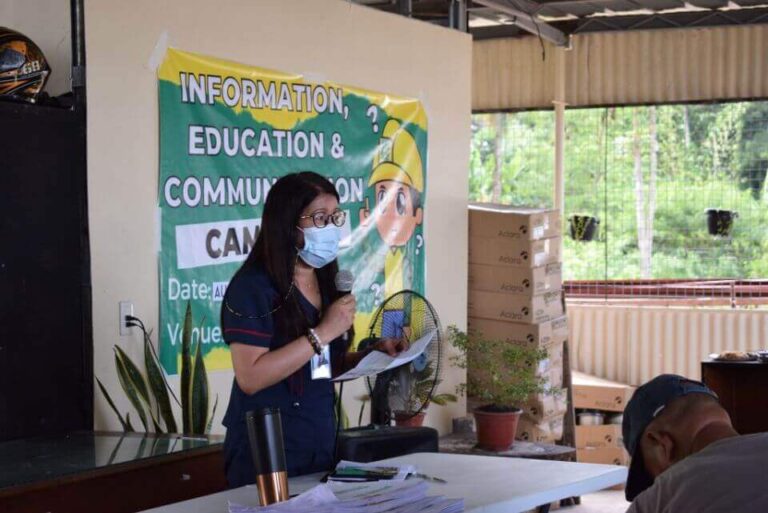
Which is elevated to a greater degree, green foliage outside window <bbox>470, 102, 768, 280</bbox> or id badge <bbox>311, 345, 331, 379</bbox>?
green foliage outside window <bbox>470, 102, 768, 280</bbox>

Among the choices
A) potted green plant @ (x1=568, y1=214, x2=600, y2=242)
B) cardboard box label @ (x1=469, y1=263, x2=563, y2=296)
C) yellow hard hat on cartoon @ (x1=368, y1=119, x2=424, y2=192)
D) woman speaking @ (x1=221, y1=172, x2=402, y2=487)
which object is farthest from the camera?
potted green plant @ (x1=568, y1=214, x2=600, y2=242)

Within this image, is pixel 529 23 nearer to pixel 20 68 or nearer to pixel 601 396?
pixel 601 396

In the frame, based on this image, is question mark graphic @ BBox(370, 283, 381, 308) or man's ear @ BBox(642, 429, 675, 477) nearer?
man's ear @ BBox(642, 429, 675, 477)

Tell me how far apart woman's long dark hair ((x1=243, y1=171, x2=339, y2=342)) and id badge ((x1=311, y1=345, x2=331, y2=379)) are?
3.0 inches

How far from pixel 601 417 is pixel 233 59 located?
4612 mm

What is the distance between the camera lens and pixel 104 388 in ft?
15.4

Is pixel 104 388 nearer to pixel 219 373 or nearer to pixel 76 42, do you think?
pixel 219 373

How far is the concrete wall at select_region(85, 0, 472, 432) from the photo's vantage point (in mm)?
4750

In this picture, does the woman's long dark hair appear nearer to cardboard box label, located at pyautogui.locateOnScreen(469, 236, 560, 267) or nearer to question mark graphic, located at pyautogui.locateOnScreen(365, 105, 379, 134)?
question mark graphic, located at pyautogui.locateOnScreen(365, 105, 379, 134)

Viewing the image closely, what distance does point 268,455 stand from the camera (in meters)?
2.47

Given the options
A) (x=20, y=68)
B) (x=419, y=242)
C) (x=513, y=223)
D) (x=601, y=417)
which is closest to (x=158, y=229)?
(x=20, y=68)

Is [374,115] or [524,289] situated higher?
[374,115]

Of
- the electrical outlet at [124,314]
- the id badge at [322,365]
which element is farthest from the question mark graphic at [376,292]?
the id badge at [322,365]

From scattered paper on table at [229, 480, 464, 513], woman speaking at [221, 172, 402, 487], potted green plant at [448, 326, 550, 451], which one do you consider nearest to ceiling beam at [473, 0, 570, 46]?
A: potted green plant at [448, 326, 550, 451]
